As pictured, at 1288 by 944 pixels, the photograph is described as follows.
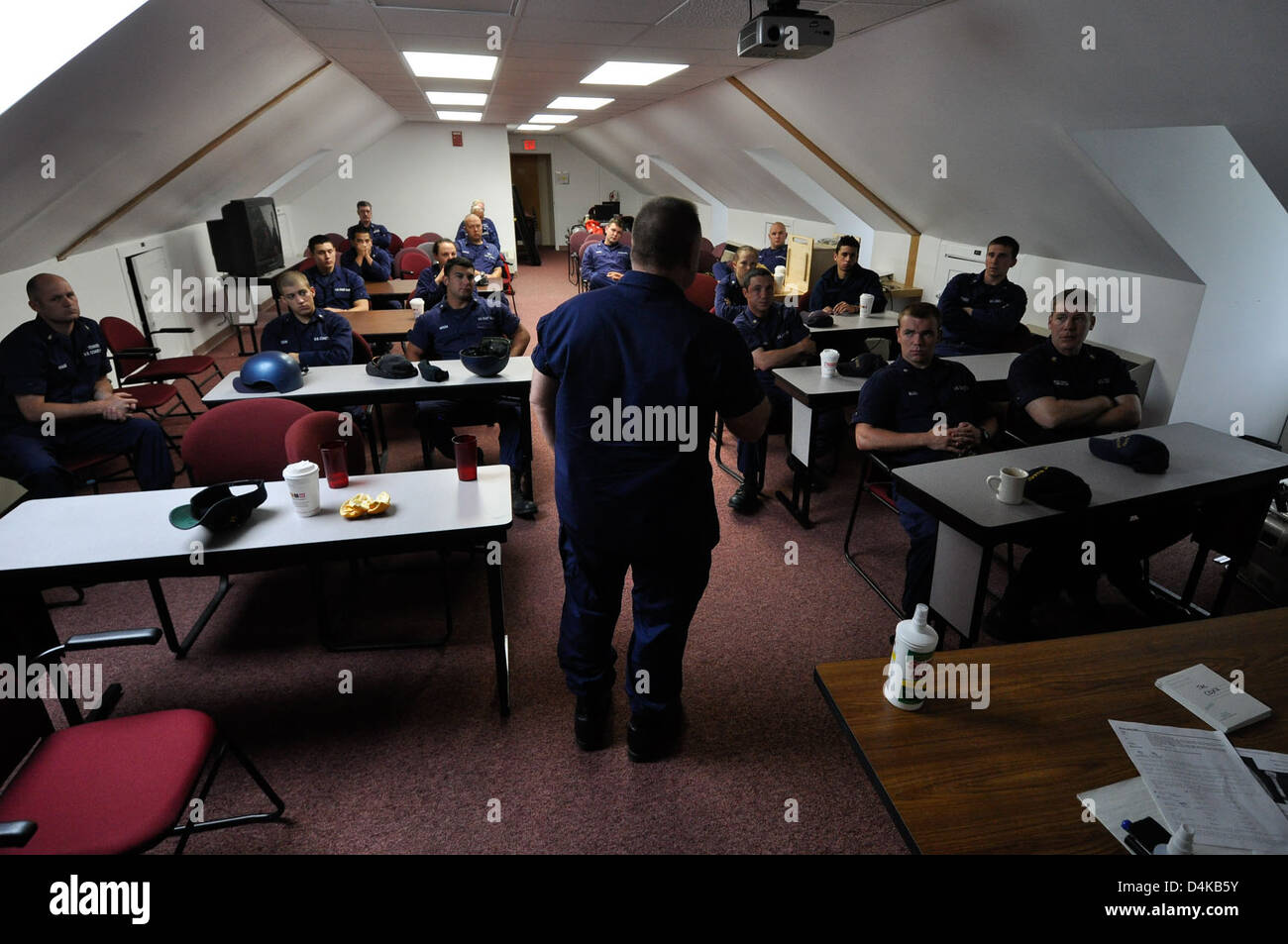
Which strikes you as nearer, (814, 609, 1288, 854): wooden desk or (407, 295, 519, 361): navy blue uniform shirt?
(814, 609, 1288, 854): wooden desk

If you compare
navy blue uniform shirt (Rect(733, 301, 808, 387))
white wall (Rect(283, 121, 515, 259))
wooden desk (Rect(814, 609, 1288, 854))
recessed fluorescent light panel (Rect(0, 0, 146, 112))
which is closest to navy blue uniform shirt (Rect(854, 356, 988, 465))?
navy blue uniform shirt (Rect(733, 301, 808, 387))

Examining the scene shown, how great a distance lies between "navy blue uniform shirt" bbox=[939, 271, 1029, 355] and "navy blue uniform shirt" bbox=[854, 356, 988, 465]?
2.04 metres

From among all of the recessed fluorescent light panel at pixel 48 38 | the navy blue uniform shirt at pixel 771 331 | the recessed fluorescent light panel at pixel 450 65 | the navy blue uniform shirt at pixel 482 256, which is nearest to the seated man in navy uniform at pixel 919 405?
the navy blue uniform shirt at pixel 771 331

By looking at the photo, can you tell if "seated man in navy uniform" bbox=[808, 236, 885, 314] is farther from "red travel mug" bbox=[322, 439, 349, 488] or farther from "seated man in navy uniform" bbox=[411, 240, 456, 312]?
"red travel mug" bbox=[322, 439, 349, 488]

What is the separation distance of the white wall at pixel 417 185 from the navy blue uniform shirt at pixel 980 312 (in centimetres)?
833

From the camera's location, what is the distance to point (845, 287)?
5543 millimetres

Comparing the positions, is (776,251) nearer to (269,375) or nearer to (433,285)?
(433,285)

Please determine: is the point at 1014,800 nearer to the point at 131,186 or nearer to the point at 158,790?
the point at 158,790

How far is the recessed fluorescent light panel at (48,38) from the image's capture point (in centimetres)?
262

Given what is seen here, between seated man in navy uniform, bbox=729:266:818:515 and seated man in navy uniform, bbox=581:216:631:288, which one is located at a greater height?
seated man in navy uniform, bbox=581:216:631:288

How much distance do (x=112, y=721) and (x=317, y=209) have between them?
11510mm

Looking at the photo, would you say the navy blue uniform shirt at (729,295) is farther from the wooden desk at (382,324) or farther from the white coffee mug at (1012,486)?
the white coffee mug at (1012,486)

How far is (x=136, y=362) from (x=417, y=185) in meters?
7.57

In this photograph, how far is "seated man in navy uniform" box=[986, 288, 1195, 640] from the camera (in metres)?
2.77
